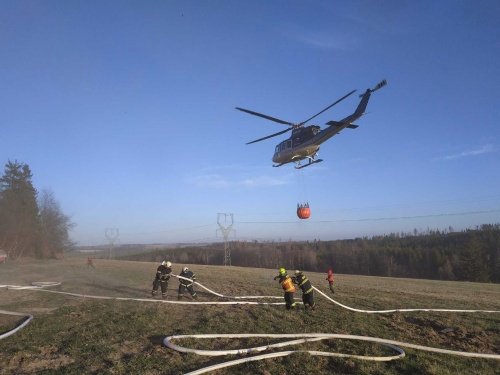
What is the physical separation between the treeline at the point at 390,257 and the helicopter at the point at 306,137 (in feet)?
198

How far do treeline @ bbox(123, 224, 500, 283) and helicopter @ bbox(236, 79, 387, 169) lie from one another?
198ft

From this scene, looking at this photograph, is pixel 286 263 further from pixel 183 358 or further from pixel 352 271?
pixel 183 358

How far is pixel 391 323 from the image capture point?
43.6 ft

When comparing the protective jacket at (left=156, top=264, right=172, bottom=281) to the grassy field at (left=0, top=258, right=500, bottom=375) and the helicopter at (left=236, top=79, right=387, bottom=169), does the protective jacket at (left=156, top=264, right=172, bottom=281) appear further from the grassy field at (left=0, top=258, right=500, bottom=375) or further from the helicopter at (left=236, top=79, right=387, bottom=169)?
the helicopter at (left=236, top=79, right=387, bottom=169)

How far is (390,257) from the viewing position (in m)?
95.7

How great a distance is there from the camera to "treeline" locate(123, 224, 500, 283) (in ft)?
244

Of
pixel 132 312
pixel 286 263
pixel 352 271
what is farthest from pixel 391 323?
pixel 286 263

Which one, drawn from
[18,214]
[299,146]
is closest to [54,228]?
[18,214]

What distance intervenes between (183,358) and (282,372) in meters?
2.17

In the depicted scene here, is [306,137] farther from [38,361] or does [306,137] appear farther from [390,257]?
[390,257]

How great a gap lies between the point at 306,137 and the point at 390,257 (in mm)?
81583

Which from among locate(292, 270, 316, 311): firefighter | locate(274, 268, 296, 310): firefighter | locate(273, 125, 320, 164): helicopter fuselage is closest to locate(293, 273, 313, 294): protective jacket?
locate(292, 270, 316, 311): firefighter

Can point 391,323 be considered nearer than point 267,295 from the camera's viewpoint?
Yes

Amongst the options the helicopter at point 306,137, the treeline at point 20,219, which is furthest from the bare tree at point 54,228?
the helicopter at point 306,137
